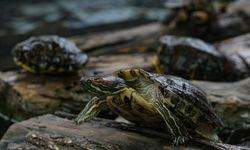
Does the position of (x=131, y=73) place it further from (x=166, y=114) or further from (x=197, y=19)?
(x=197, y=19)

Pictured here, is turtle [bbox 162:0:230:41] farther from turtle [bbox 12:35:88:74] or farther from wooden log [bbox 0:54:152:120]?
turtle [bbox 12:35:88:74]

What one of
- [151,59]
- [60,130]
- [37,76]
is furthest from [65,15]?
[60,130]

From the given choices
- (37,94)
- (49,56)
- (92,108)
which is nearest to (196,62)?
(49,56)

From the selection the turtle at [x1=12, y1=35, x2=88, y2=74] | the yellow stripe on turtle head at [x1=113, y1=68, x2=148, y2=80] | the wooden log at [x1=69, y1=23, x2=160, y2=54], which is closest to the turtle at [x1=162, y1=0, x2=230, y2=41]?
the wooden log at [x1=69, y1=23, x2=160, y2=54]

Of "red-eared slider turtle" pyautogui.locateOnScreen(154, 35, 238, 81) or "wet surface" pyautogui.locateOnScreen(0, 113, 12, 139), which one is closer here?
"wet surface" pyautogui.locateOnScreen(0, 113, 12, 139)

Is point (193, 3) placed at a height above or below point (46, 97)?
above

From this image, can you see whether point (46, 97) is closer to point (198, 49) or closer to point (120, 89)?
point (198, 49)
